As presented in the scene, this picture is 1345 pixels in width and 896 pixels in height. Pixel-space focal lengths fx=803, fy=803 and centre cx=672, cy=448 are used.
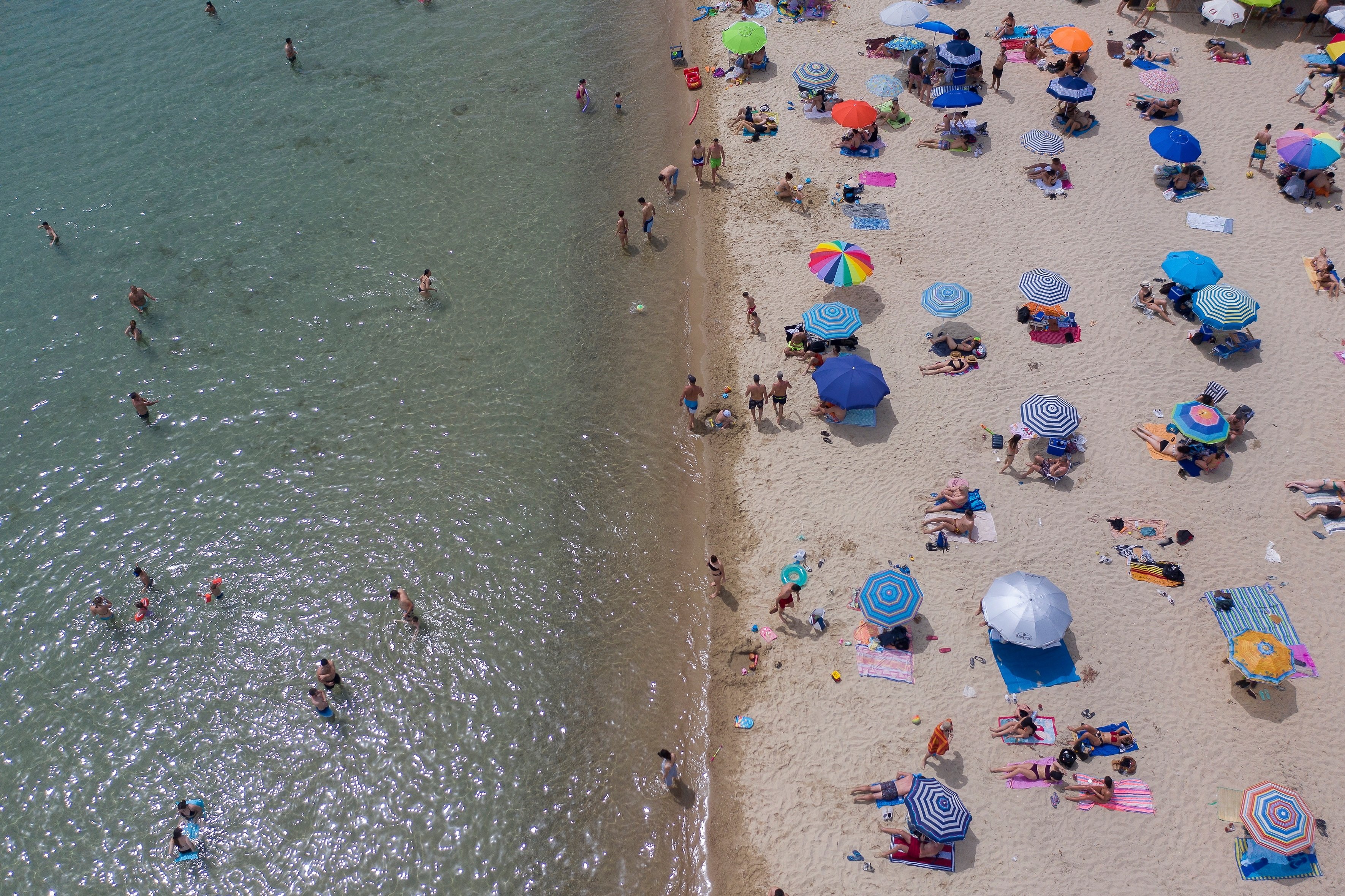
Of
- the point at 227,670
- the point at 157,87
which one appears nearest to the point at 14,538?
the point at 227,670

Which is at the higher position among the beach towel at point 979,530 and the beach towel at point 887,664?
the beach towel at point 979,530

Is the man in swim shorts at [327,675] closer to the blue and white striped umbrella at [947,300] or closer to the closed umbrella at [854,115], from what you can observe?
the blue and white striped umbrella at [947,300]

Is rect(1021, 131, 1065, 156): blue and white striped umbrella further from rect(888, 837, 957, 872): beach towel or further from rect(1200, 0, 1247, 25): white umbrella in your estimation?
rect(888, 837, 957, 872): beach towel

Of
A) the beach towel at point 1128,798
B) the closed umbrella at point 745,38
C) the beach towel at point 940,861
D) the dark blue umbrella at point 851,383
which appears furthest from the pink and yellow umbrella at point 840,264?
the beach towel at point 940,861

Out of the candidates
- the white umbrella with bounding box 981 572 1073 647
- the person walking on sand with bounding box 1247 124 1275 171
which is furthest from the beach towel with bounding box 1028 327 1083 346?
the person walking on sand with bounding box 1247 124 1275 171

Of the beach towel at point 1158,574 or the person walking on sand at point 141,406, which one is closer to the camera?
the beach towel at point 1158,574

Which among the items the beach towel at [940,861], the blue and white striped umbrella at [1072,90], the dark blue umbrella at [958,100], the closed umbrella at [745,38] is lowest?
the beach towel at [940,861]

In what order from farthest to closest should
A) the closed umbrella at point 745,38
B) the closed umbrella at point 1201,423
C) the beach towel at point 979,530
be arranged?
1. the closed umbrella at point 745,38
2. the closed umbrella at point 1201,423
3. the beach towel at point 979,530

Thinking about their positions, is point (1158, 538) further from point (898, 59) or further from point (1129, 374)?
point (898, 59)
